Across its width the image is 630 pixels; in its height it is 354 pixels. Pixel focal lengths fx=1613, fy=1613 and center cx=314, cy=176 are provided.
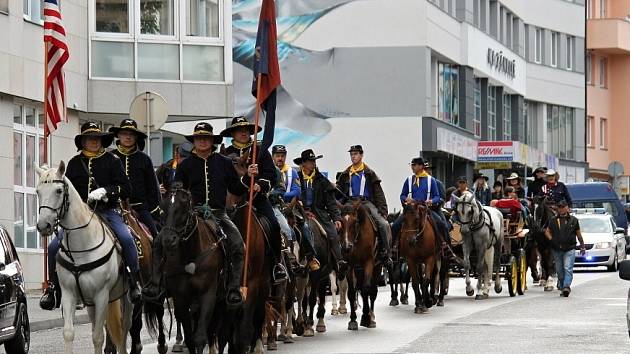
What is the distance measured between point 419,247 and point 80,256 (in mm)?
11089

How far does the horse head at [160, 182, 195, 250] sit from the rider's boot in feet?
5.63

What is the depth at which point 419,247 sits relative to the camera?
25531 mm

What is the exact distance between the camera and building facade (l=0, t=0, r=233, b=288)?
107 feet

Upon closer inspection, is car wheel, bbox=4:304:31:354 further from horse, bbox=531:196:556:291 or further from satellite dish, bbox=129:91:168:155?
horse, bbox=531:196:556:291

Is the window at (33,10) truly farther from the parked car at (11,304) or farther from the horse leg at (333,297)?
the parked car at (11,304)

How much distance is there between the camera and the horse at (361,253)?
21.9 meters

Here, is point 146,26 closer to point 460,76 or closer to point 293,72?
point 293,72

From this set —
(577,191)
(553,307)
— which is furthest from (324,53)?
(553,307)

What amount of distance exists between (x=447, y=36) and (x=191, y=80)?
81.2 feet

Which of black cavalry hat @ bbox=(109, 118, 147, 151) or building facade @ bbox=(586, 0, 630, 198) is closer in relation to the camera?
black cavalry hat @ bbox=(109, 118, 147, 151)

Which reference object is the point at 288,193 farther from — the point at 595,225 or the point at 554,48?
the point at 554,48

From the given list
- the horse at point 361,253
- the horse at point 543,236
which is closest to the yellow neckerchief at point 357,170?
the horse at point 361,253

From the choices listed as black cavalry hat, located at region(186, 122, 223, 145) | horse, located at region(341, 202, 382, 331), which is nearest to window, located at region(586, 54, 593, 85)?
horse, located at region(341, 202, 382, 331)

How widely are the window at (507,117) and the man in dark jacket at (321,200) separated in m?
51.9
